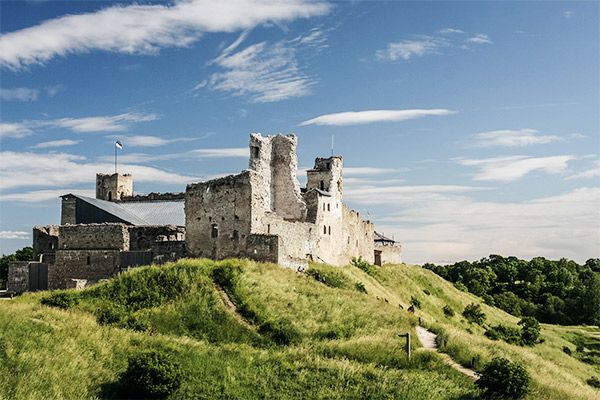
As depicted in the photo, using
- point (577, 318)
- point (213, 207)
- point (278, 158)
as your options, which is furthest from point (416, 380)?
point (577, 318)

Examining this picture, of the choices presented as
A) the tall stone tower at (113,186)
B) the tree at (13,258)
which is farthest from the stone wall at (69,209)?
the tall stone tower at (113,186)

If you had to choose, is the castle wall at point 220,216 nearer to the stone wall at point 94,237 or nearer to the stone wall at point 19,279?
the stone wall at point 94,237

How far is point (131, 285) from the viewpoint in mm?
27953

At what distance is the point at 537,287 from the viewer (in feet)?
278

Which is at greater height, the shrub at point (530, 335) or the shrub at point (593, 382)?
the shrub at point (530, 335)

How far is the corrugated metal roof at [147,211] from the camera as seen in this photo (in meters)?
46.7

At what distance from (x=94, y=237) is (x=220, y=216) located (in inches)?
Result: 370

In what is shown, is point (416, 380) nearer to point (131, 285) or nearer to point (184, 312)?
point (184, 312)

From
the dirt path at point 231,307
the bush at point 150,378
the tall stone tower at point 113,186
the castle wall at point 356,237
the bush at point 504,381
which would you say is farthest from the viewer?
the tall stone tower at point 113,186

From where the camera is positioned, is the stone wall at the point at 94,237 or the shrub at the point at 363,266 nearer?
the stone wall at the point at 94,237

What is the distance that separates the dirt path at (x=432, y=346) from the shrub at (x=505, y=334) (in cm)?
1843

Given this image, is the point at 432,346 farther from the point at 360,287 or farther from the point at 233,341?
the point at 360,287

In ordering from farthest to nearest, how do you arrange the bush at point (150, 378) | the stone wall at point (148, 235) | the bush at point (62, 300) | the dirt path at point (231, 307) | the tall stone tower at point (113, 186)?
the tall stone tower at point (113, 186)
the stone wall at point (148, 235)
the bush at point (62, 300)
the dirt path at point (231, 307)
the bush at point (150, 378)

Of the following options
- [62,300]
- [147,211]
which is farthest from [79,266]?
[147,211]
